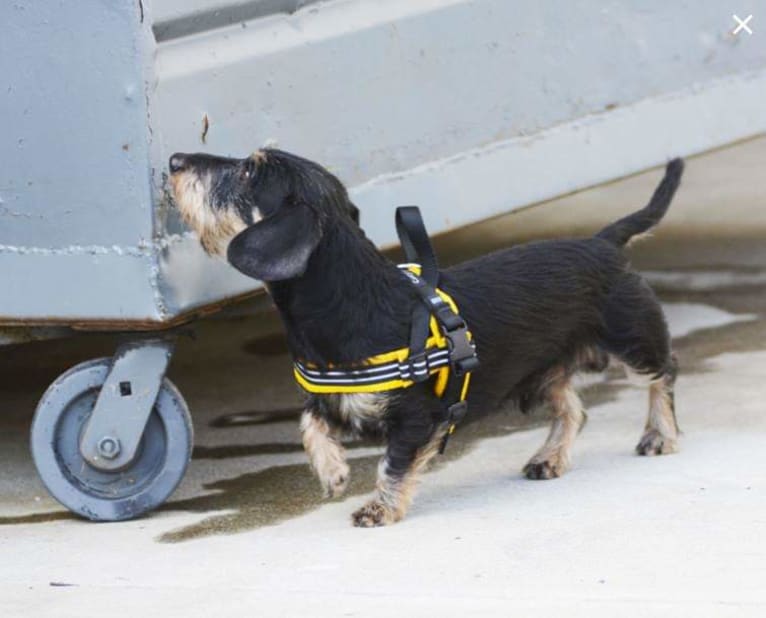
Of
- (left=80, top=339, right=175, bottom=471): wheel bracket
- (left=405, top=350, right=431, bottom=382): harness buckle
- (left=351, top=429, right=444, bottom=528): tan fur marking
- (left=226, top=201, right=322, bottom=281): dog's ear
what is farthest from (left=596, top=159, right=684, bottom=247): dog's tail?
(left=80, top=339, right=175, bottom=471): wheel bracket

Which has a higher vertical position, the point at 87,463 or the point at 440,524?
the point at 87,463

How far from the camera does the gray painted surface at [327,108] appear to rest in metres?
4.64

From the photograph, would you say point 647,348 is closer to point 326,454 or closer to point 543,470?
point 543,470

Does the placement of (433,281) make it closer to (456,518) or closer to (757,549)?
(456,518)

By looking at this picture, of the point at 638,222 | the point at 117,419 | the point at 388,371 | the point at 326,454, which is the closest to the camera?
the point at 388,371

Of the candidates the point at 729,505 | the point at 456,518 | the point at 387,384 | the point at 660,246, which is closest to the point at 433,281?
the point at 387,384

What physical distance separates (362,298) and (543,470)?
89cm

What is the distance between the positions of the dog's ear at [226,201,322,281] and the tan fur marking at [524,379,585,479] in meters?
1.09

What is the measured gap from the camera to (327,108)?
203 inches

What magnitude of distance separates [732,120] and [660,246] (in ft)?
8.00

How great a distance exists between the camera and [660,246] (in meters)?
8.51

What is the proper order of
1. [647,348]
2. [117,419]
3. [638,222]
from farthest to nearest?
[638,222]
[647,348]
[117,419]

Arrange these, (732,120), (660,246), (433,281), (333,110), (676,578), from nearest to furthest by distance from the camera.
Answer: (676,578) → (433,281) → (333,110) → (732,120) → (660,246)

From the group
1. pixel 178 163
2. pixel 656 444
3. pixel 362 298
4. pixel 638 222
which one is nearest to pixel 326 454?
pixel 362 298
